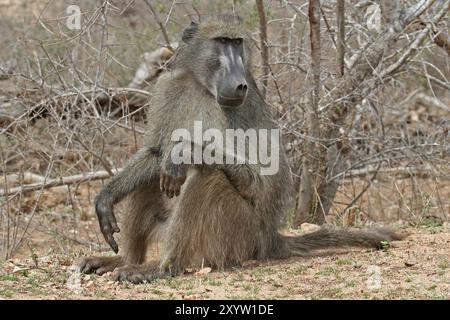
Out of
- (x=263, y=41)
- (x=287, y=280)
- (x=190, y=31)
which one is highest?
(x=263, y=41)

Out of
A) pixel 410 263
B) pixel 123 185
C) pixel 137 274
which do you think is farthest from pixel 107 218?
pixel 410 263

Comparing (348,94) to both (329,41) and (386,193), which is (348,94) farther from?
(386,193)

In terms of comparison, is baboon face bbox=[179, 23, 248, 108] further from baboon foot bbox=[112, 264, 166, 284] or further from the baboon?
baboon foot bbox=[112, 264, 166, 284]

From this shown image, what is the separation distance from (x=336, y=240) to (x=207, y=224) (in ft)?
3.03

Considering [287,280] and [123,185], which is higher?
[123,185]

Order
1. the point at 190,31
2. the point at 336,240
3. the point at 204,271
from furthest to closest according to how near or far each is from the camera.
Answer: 1. the point at 336,240
2. the point at 190,31
3. the point at 204,271

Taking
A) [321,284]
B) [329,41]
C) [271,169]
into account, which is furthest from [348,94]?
[321,284]

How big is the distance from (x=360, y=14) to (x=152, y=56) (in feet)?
8.67

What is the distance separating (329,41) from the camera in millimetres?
6398

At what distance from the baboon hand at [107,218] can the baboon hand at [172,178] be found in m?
0.41

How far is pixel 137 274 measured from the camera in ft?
14.3

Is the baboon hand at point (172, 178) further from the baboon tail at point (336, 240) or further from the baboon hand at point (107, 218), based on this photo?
the baboon tail at point (336, 240)

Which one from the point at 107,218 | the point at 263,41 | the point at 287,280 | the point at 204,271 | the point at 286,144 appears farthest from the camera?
the point at 286,144

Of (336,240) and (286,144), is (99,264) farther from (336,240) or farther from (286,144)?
(286,144)
